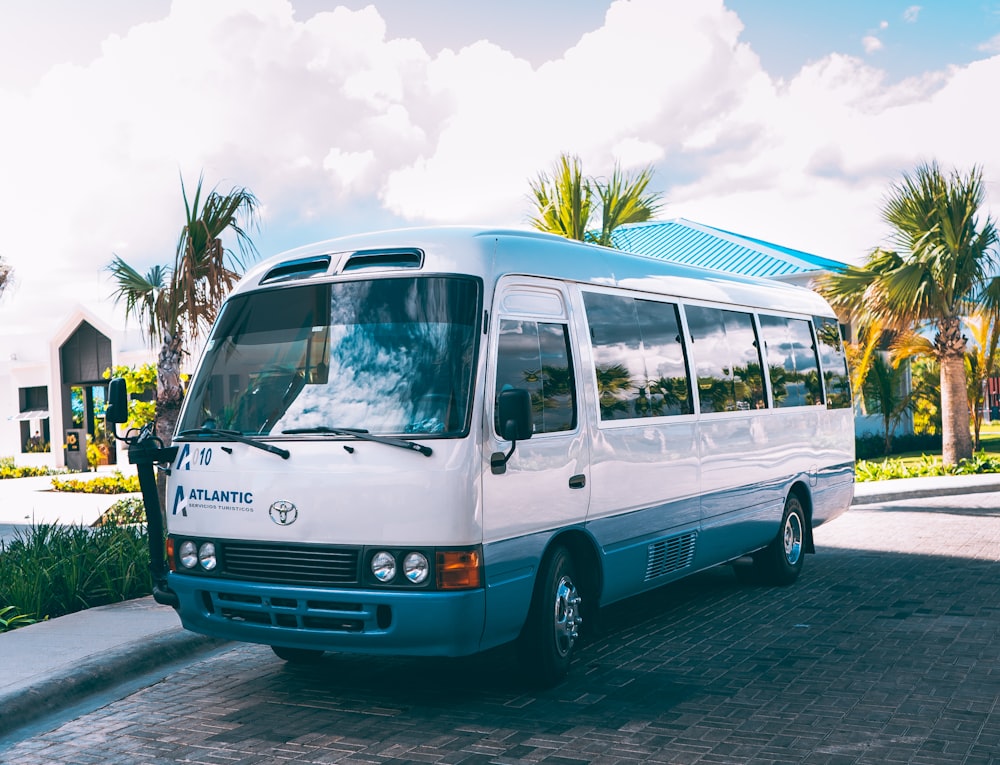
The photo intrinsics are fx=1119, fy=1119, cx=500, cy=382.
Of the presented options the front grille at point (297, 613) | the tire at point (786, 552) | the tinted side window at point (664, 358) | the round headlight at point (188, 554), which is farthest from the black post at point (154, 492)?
the tire at point (786, 552)

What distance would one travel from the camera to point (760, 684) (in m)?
6.87

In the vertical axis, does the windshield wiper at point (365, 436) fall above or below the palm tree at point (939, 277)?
below

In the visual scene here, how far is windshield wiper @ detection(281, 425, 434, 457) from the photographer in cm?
600

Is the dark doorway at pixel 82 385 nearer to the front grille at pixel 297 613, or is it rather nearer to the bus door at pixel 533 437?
the front grille at pixel 297 613

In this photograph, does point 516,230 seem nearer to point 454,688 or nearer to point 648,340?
point 648,340

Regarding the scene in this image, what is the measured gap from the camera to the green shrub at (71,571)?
9.45 meters

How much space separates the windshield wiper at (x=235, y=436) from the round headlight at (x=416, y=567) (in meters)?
0.92

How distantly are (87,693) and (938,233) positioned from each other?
19334 mm

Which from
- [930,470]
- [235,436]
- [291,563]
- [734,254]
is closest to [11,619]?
[235,436]

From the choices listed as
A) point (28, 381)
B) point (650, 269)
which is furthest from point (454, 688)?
point (28, 381)

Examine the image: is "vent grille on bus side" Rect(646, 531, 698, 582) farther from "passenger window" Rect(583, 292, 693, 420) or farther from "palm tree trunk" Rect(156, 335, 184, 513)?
"palm tree trunk" Rect(156, 335, 184, 513)

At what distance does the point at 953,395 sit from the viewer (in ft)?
74.3

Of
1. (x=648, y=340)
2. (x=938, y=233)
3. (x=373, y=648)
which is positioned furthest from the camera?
(x=938, y=233)

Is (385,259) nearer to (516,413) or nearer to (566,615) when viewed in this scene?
(516,413)
